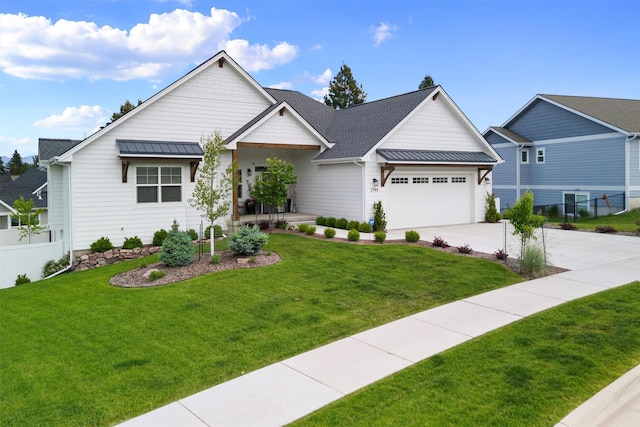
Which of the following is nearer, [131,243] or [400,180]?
[131,243]

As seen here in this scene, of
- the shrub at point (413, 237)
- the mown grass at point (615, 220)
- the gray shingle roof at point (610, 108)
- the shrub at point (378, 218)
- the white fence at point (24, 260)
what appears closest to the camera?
the shrub at point (413, 237)

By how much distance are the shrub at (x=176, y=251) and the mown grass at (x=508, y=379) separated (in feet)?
24.2

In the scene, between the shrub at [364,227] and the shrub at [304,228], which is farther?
the shrub at [364,227]

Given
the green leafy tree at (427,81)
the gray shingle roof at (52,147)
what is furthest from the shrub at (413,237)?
the green leafy tree at (427,81)

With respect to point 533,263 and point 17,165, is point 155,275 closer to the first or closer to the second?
point 533,263

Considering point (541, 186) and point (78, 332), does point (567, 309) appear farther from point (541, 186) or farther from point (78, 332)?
point (541, 186)

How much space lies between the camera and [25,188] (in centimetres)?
2986

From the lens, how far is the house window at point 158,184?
50.0 feet

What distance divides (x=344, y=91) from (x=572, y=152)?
2628cm

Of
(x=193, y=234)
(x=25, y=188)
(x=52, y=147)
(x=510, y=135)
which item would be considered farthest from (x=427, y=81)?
(x=52, y=147)

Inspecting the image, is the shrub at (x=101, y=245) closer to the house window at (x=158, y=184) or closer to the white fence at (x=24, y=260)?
the house window at (x=158, y=184)

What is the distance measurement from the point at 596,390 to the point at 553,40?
17.9 metres

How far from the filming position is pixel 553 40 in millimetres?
18578

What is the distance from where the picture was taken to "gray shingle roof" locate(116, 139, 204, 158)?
1442 cm
